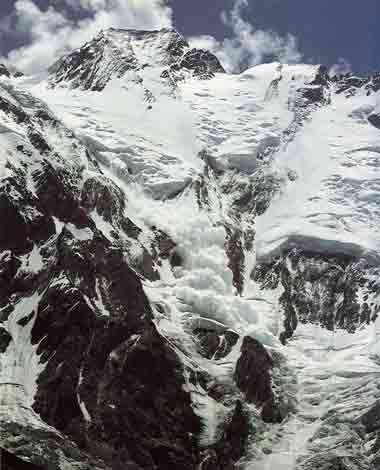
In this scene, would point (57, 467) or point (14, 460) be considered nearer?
point (14, 460)
